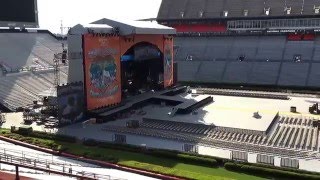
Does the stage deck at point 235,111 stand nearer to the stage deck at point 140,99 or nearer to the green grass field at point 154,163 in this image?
the stage deck at point 140,99

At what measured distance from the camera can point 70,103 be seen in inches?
1523

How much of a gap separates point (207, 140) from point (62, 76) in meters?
32.4

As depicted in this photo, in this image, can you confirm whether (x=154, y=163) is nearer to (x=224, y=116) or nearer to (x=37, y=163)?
(x=37, y=163)

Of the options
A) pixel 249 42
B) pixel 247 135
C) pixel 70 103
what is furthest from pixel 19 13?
pixel 247 135

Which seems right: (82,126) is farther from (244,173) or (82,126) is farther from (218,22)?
(218,22)

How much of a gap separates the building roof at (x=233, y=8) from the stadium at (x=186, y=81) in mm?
217

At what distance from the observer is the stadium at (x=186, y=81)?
34.0m

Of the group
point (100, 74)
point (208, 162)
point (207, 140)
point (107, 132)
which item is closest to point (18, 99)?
point (100, 74)

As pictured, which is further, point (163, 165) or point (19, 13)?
point (19, 13)

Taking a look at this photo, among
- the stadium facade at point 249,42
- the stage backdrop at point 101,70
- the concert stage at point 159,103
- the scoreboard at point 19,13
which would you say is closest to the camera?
the stage backdrop at point 101,70

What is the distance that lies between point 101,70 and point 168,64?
18919mm

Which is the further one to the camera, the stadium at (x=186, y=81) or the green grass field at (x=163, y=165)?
the stadium at (x=186, y=81)

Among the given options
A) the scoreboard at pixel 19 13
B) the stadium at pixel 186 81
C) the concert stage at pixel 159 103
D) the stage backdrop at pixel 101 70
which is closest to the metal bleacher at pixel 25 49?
the stadium at pixel 186 81

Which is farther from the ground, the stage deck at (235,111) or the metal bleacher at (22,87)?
the metal bleacher at (22,87)
